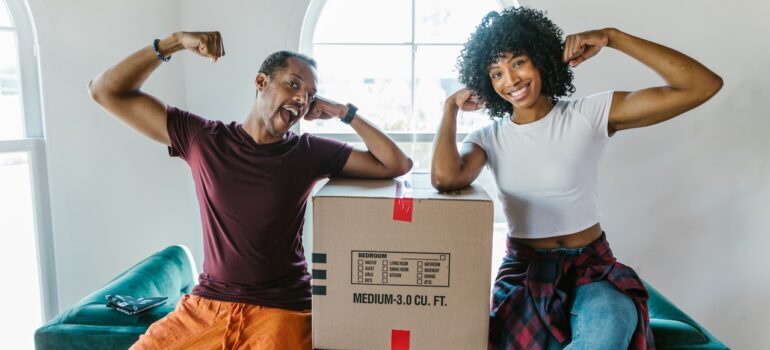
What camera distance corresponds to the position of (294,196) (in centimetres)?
136

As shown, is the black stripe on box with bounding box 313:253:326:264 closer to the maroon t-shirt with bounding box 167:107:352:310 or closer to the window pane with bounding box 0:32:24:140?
the maroon t-shirt with bounding box 167:107:352:310

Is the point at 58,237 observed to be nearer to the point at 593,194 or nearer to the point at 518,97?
the point at 518,97

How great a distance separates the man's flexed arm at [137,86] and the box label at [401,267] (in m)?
0.67

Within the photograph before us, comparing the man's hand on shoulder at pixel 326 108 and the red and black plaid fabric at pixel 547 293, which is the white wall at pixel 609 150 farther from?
the red and black plaid fabric at pixel 547 293

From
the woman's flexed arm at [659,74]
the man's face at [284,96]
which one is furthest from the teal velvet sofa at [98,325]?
the woman's flexed arm at [659,74]

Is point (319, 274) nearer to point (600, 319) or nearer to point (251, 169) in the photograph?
point (251, 169)

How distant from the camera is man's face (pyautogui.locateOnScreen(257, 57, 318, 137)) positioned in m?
1.36

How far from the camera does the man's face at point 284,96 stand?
1360mm

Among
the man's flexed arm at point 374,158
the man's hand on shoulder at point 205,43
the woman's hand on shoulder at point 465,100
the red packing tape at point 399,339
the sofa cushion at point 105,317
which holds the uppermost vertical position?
the man's hand on shoulder at point 205,43

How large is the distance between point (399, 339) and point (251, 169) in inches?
22.7

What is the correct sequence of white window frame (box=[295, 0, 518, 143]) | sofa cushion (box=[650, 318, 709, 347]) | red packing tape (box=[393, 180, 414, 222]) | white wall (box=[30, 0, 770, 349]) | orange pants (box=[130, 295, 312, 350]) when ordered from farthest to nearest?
1. white window frame (box=[295, 0, 518, 143])
2. white wall (box=[30, 0, 770, 349])
3. sofa cushion (box=[650, 318, 709, 347])
4. orange pants (box=[130, 295, 312, 350])
5. red packing tape (box=[393, 180, 414, 222])

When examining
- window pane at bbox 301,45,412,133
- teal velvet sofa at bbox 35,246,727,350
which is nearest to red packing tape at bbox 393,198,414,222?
teal velvet sofa at bbox 35,246,727,350

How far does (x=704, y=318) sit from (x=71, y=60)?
2.57 metres

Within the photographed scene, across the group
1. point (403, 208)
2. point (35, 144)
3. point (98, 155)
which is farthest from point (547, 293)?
point (35, 144)
